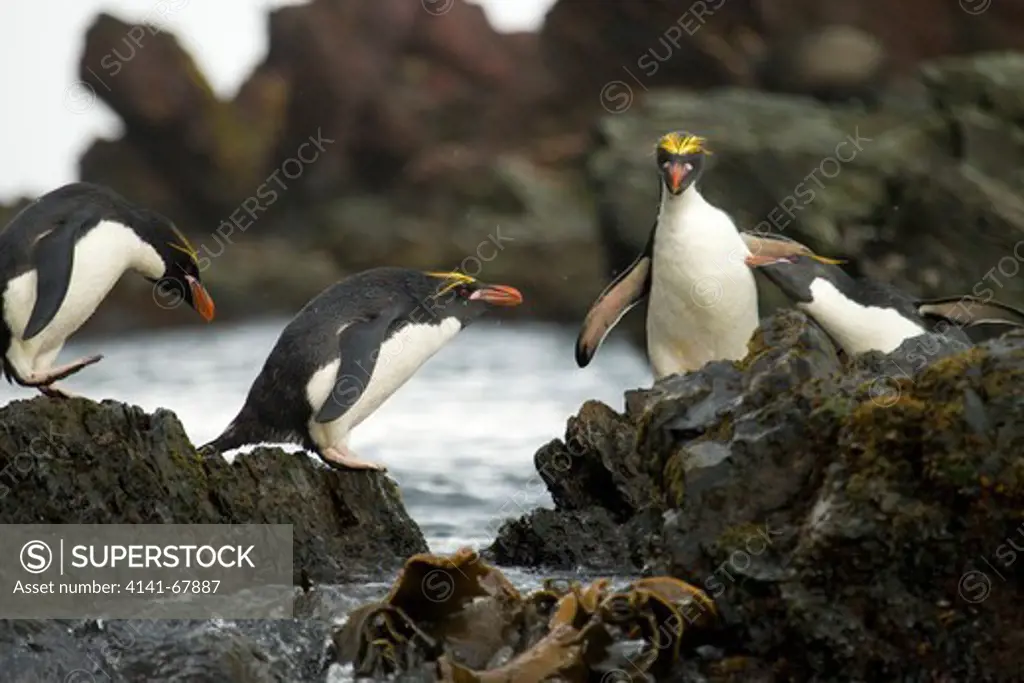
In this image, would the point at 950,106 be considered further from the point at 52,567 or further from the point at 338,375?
the point at 52,567

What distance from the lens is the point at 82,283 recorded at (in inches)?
258

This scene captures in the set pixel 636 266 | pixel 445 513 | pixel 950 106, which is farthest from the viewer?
pixel 950 106

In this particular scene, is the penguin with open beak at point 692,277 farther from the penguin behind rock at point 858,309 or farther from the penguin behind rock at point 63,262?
the penguin behind rock at point 63,262

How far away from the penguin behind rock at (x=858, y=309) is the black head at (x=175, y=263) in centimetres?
237

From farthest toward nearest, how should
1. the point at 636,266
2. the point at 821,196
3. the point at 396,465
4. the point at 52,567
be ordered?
the point at 821,196 → the point at 396,465 → the point at 636,266 → the point at 52,567

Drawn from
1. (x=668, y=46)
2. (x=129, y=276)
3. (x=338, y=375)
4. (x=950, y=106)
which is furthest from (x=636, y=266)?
(x=668, y=46)

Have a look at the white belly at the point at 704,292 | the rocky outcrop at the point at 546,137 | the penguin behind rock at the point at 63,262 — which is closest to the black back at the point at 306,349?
the penguin behind rock at the point at 63,262

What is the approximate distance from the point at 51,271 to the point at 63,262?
54 mm

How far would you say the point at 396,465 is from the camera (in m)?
12.7

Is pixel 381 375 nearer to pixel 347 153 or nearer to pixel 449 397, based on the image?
pixel 449 397

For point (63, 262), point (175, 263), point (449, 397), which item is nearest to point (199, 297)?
point (175, 263)

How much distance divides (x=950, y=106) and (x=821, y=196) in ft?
10.0

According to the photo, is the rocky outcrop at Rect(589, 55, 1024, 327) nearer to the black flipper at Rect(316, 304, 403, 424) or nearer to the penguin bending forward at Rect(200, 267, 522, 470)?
the penguin bending forward at Rect(200, 267, 522, 470)

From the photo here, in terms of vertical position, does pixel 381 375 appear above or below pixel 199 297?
below
